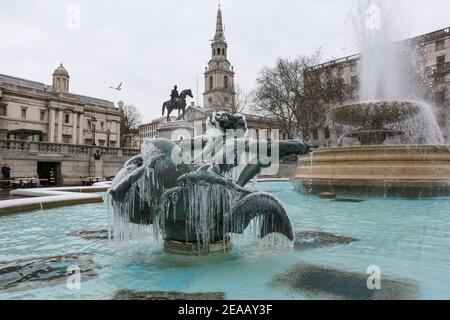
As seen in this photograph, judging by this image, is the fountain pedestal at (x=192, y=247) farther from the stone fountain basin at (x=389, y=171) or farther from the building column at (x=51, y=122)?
the building column at (x=51, y=122)

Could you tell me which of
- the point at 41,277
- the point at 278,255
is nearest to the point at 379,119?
the point at 278,255

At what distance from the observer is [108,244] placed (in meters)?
5.07

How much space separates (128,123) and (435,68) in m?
58.2

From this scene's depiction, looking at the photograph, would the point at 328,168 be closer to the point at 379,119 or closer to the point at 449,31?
the point at 379,119

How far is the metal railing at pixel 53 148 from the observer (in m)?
25.3

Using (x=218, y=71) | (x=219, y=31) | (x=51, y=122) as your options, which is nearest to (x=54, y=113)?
(x=51, y=122)

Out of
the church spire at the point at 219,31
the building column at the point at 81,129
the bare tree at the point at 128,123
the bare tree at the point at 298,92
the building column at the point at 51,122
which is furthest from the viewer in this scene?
the church spire at the point at 219,31

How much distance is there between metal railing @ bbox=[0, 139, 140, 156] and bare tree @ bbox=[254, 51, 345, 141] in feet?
65.5

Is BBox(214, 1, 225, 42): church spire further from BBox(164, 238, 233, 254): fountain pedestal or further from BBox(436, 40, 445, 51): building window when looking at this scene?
BBox(164, 238, 233, 254): fountain pedestal

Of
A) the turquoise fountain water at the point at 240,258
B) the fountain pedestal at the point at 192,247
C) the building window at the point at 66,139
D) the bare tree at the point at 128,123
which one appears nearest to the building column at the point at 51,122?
the building window at the point at 66,139

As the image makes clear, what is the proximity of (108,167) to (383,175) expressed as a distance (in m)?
25.2

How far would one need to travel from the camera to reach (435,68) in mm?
48406

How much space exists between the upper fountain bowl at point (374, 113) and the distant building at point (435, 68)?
101 ft

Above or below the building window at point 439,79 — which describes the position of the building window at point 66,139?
below
